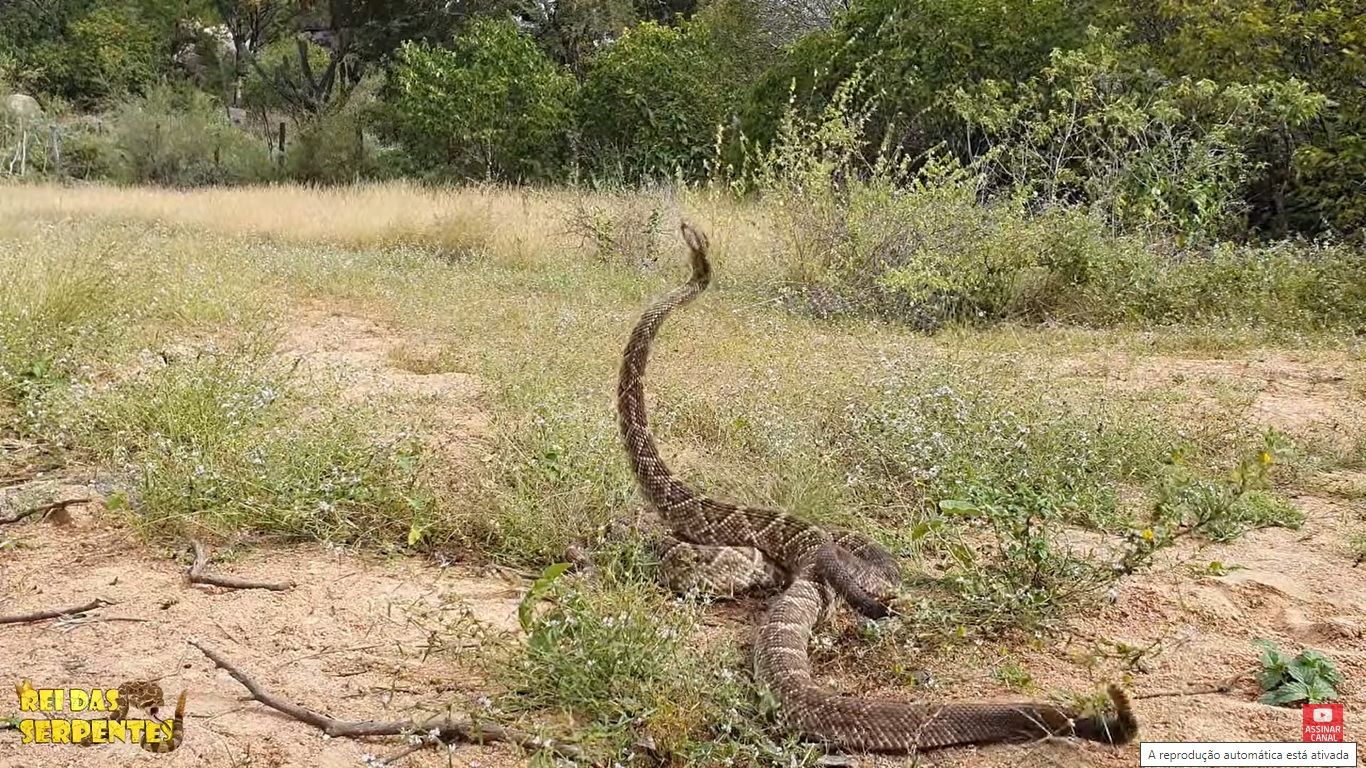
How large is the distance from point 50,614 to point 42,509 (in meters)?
Result: 0.88

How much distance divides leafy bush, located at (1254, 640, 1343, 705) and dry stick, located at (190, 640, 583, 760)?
1.79 meters

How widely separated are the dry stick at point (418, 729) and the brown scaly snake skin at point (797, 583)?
585 millimetres

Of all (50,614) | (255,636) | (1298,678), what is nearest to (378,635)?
(255,636)

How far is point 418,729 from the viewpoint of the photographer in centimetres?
256

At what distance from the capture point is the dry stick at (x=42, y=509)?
3.81 meters

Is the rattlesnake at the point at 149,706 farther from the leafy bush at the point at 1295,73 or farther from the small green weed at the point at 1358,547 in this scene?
the leafy bush at the point at 1295,73

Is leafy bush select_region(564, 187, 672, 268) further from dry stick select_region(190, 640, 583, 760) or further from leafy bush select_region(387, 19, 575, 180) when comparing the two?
dry stick select_region(190, 640, 583, 760)

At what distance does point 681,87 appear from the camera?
1970 centimetres

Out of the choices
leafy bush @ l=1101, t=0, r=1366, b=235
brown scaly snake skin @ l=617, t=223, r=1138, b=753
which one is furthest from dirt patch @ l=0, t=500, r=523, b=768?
leafy bush @ l=1101, t=0, r=1366, b=235

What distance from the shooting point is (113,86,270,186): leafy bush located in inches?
894

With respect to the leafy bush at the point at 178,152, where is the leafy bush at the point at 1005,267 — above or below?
above

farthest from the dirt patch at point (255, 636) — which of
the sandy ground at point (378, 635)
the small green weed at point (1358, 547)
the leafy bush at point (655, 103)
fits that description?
the leafy bush at point (655, 103)

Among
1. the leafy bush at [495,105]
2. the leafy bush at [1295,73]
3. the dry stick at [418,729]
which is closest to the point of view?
the dry stick at [418,729]

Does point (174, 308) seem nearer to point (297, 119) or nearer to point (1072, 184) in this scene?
point (1072, 184)
